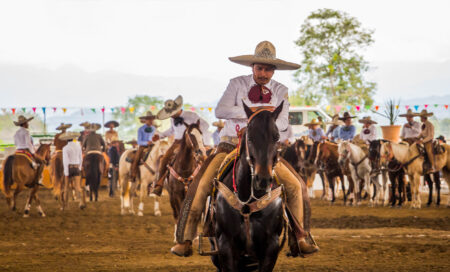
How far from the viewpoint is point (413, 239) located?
1248 centimetres

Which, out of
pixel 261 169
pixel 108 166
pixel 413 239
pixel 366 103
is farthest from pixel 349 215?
pixel 366 103

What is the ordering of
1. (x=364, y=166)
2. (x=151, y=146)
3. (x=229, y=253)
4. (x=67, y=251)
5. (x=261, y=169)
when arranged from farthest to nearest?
(x=364, y=166) → (x=151, y=146) → (x=67, y=251) → (x=229, y=253) → (x=261, y=169)

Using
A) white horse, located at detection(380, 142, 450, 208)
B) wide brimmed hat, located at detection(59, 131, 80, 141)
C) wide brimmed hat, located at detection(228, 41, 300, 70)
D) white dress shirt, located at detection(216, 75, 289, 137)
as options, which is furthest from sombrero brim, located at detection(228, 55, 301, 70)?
wide brimmed hat, located at detection(59, 131, 80, 141)

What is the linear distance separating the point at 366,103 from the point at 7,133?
9969cm

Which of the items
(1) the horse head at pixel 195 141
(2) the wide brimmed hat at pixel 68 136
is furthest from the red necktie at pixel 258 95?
(2) the wide brimmed hat at pixel 68 136

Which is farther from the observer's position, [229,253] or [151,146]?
[151,146]

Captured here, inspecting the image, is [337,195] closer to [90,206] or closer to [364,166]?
[364,166]

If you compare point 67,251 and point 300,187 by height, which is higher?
point 300,187

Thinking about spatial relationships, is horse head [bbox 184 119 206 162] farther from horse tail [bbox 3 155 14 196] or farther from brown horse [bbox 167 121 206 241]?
horse tail [bbox 3 155 14 196]

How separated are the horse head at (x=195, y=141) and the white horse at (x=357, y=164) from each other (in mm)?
10320

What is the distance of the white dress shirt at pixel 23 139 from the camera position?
17722mm

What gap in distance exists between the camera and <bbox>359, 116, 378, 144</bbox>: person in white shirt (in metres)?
21.0

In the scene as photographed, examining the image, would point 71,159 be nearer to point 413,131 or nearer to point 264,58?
point 413,131

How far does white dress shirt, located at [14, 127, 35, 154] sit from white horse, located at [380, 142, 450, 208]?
1141 cm
